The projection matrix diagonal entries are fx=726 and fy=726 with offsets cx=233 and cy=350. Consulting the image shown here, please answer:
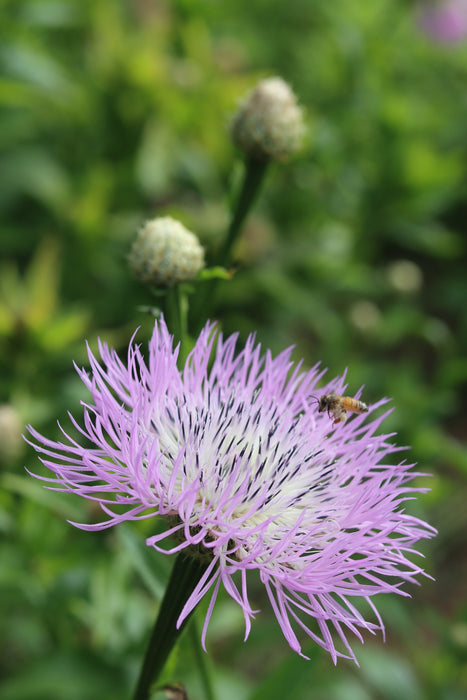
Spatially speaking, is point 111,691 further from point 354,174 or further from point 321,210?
point 354,174

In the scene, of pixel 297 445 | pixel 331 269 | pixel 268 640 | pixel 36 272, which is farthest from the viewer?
pixel 331 269

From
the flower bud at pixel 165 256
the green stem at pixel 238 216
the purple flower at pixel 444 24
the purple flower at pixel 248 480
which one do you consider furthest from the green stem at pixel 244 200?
the purple flower at pixel 444 24

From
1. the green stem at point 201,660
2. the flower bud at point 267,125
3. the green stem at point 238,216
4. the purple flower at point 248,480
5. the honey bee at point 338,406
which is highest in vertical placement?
the flower bud at point 267,125

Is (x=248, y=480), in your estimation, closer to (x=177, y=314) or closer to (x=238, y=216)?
(x=177, y=314)

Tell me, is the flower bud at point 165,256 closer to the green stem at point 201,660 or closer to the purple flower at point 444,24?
the green stem at point 201,660

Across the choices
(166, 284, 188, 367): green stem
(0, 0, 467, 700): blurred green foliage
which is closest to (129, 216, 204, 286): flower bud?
(166, 284, 188, 367): green stem

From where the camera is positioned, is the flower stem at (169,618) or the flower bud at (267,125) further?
Result: the flower bud at (267,125)

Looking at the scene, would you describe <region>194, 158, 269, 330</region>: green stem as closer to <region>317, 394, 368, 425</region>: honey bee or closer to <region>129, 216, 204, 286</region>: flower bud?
<region>129, 216, 204, 286</region>: flower bud

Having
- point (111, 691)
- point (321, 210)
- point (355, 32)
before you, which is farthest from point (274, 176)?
point (111, 691)
